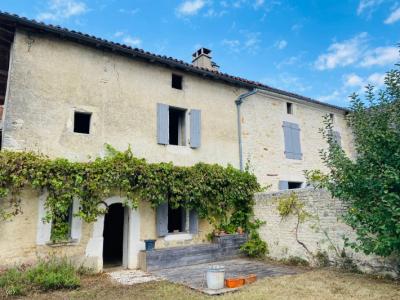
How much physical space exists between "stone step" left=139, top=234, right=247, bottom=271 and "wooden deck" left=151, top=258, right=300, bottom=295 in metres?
0.19

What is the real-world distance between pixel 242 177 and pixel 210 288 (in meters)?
4.77

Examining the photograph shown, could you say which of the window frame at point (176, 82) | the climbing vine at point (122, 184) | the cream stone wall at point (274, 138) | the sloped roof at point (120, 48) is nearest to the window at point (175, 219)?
the climbing vine at point (122, 184)

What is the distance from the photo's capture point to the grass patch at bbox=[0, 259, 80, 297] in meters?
5.34

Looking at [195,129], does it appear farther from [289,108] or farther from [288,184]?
[289,108]

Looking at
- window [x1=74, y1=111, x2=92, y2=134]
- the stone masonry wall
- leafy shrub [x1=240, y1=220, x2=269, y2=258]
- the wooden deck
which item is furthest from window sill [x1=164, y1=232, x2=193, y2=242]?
window [x1=74, y1=111, x2=92, y2=134]

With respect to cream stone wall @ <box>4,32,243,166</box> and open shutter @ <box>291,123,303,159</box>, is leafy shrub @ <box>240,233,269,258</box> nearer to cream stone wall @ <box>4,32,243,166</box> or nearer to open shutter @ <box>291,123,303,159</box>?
cream stone wall @ <box>4,32,243,166</box>

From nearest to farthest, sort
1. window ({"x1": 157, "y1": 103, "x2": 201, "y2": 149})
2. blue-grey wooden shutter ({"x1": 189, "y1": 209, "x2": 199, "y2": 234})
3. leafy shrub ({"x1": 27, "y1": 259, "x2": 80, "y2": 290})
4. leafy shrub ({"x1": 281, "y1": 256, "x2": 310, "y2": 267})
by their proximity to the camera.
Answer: leafy shrub ({"x1": 27, "y1": 259, "x2": 80, "y2": 290})
leafy shrub ({"x1": 281, "y1": 256, "x2": 310, "y2": 267})
blue-grey wooden shutter ({"x1": 189, "y1": 209, "x2": 199, "y2": 234})
window ({"x1": 157, "y1": 103, "x2": 201, "y2": 149})

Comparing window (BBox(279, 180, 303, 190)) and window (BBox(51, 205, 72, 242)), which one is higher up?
window (BBox(279, 180, 303, 190))

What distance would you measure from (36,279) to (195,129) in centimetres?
610

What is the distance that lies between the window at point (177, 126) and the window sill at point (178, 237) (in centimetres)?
289

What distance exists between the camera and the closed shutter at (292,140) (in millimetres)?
11977

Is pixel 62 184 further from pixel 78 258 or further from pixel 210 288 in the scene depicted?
pixel 210 288

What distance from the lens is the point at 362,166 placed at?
221 inches

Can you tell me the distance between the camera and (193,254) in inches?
321
